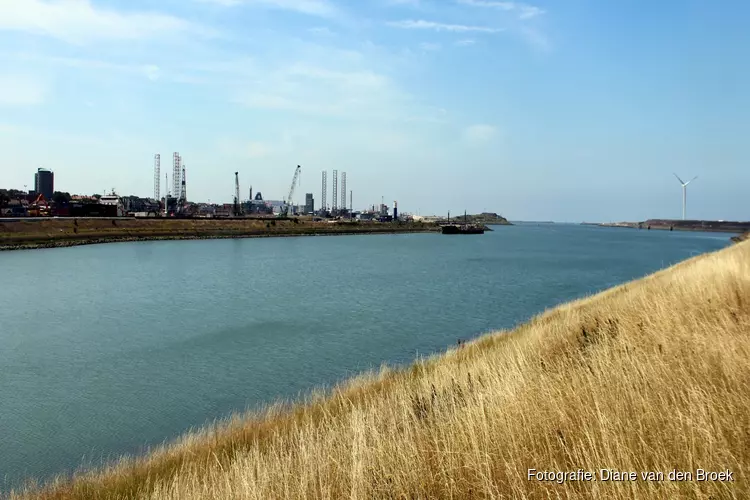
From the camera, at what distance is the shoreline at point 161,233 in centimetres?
7731

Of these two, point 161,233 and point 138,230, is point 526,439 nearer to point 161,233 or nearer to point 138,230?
point 161,233

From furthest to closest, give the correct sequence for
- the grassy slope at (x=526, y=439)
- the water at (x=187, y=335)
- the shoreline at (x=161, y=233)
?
the shoreline at (x=161, y=233), the water at (x=187, y=335), the grassy slope at (x=526, y=439)

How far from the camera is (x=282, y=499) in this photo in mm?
5629

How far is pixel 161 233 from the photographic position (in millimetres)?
107562

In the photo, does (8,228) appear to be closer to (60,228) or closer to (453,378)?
(60,228)

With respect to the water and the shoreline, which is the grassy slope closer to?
the water

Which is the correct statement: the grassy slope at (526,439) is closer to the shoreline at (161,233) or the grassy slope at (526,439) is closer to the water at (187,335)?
the water at (187,335)

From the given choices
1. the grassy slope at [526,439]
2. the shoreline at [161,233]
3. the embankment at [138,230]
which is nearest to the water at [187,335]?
the grassy slope at [526,439]

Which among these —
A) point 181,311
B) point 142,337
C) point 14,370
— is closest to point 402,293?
point 181,311

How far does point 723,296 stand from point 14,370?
2260 centimetres

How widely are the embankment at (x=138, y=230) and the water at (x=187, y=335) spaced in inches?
1127

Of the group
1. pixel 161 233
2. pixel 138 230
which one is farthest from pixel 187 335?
pixel 138 230

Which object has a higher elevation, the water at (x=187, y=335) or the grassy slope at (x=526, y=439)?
the grassy slope at (x=526, y=439)

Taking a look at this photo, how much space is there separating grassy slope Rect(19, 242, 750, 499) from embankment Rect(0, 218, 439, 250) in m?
78.7
